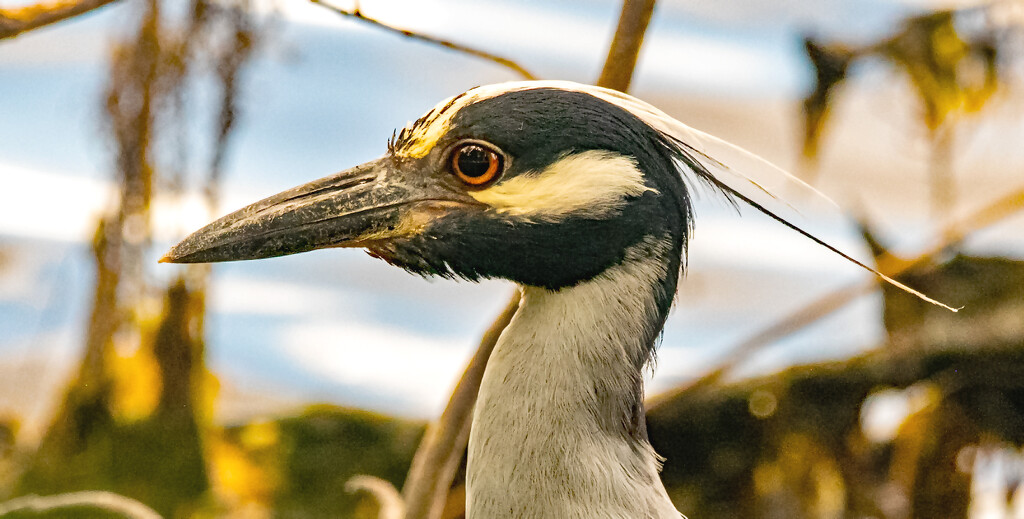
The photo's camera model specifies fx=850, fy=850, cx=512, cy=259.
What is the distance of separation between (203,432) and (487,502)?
166 cm

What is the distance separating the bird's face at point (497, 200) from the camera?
0.83m

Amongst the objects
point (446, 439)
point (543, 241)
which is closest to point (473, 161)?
point (543, 241)

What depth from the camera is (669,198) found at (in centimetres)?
88

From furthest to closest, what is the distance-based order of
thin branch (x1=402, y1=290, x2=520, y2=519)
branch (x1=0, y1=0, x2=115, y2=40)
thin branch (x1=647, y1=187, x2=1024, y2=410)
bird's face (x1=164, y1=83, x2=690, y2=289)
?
thin branch (x1=647, y1=187, x2=1024, y2=410), thin branch (x1=402, y1=290, x2=520, y2=519), branch (x1=0, y1=0, x2=115, y2=40), bird's face (x1=164, y1=83, x2=690, y2=289)

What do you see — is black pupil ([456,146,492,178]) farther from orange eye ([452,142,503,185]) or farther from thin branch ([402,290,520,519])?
thin branch ([402,290,520,519])

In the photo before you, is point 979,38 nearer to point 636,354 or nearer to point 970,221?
point 970,221

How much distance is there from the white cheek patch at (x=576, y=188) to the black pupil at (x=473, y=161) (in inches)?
0.9

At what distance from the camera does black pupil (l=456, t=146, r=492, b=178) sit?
0.85 metres

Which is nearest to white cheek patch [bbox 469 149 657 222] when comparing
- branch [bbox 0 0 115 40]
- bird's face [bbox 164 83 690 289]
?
bird's face [bbox 164 83 690 289]

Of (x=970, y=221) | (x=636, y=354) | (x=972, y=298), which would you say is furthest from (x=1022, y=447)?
(x=636, y=354)

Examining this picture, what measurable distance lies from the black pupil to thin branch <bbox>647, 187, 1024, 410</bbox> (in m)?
0.75

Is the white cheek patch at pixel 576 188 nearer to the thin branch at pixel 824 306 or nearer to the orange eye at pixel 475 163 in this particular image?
the orange eye at pixel 475 163

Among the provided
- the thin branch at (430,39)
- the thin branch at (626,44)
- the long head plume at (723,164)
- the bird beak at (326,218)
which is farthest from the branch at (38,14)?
the thin branch at (626,44)

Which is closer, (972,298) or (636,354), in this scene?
(636,354)
